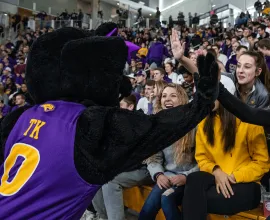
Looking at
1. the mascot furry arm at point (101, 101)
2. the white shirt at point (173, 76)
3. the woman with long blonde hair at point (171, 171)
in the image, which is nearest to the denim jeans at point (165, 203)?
the woman with long blonde hair at point (171, 171)

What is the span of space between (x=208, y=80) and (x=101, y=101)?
0.36 m

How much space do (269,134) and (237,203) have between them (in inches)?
16.4

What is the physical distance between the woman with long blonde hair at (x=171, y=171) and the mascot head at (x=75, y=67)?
3.80 feet

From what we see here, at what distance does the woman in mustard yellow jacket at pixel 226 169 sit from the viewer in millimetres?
1887

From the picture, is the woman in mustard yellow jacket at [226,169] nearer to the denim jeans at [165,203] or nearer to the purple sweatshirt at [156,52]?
the denim jeans at [165,203]

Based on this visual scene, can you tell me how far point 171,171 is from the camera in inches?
95.4

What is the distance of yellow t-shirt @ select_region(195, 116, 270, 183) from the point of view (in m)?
1.92

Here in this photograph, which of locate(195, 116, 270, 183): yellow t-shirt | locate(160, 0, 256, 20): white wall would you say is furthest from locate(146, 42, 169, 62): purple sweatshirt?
locate(160, 0, 256, 20): white wall

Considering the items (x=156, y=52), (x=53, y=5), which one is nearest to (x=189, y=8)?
(x=53, y=5)

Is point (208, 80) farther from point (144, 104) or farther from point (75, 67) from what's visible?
point (144, 104)

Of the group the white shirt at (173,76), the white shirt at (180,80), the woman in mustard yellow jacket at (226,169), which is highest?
the white shirt at (173,76)

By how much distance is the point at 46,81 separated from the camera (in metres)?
1.17

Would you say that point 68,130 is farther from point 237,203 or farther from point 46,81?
point 237,203

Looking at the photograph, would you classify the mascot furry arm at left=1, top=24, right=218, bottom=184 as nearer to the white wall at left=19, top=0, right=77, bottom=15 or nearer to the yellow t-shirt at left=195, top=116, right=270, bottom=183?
the yellow t-shirt at left=195, top=116, right=270, bottom=183
